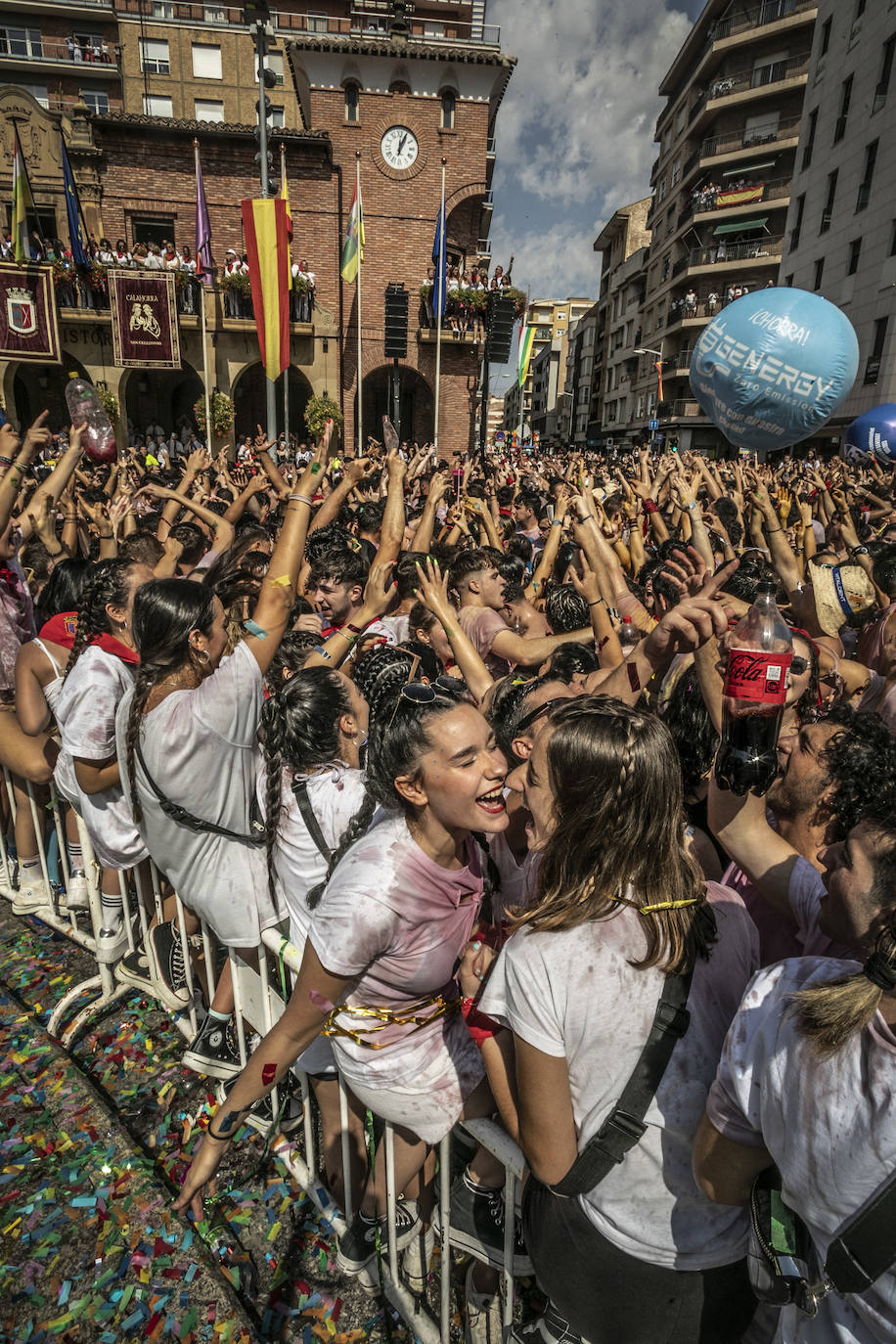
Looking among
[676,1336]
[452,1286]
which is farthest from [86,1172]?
[676,1336]

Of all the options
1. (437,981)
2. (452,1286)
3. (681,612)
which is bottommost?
(452,1286)

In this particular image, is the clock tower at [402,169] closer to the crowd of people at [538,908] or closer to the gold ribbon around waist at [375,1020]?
the crowd of people at [538,908]

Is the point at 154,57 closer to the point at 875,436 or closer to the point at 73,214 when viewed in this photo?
the point at 73,214

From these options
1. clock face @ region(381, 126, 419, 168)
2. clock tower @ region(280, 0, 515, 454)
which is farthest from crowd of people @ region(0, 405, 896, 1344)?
clock face @ region(381, 126, 419, 168)

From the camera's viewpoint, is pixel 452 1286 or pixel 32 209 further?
pixel 32 209

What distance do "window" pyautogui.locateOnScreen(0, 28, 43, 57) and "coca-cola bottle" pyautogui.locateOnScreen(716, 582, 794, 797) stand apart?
38843mm

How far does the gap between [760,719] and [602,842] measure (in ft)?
1.80

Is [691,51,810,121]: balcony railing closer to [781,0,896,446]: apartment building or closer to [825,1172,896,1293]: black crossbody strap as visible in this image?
[781,0,896,446]: apartment building

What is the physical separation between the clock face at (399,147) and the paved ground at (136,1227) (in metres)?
26.9

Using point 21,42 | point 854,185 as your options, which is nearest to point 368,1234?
point 854,185

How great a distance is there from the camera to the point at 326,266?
78.0 ft

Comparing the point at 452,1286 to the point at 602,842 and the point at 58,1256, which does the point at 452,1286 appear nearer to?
the point at 58,1256

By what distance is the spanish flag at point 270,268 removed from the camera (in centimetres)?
1119

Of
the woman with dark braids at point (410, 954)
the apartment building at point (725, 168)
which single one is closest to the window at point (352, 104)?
the apartment building at point (725, 168)
